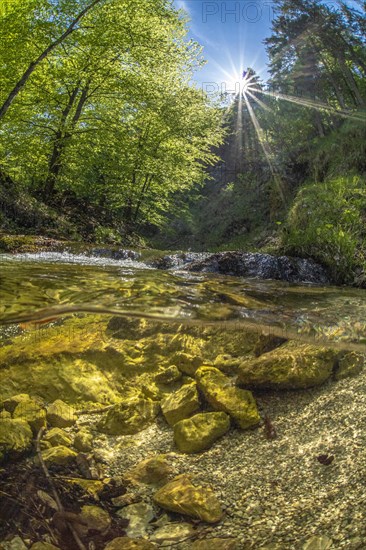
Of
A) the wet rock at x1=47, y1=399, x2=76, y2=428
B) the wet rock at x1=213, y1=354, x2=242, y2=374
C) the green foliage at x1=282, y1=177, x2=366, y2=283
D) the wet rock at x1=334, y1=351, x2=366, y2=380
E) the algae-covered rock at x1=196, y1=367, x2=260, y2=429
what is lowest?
the wet rock at x1=47, y1=399, x2=76, y2=428

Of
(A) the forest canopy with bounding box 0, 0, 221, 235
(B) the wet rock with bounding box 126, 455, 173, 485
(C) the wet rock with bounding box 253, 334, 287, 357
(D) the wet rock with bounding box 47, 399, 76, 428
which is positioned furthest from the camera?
(A) the forest canopy with bounding box 0, 0, 221, 235

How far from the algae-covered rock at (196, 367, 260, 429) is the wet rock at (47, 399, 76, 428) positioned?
1152mm

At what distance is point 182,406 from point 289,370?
102 centimetres

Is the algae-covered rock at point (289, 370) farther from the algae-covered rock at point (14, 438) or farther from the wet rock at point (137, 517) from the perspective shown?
the algae-covered rock at point (14, 438)

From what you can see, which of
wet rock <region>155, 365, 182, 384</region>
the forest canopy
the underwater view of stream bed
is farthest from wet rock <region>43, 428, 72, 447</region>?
the forest canopy

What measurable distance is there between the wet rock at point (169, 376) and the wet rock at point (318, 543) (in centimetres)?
214

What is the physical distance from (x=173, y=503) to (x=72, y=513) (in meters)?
0.59

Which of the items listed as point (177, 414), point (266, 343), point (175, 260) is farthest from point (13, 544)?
point (175, 260)

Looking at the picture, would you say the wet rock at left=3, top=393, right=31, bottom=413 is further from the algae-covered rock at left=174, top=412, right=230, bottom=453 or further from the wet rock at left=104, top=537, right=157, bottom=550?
the wet rock at left=104, top=537, right=157, bottom=550

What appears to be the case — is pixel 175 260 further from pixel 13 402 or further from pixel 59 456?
pixel 59 456

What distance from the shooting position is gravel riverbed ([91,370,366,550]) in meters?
1.99

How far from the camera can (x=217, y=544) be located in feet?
6.40

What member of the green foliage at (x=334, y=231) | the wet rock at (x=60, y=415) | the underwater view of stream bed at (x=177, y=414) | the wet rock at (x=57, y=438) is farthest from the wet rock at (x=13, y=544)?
the green foliage at (x=334, y=231)

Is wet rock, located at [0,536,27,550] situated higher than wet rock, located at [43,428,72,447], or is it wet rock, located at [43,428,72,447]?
wet rock, located at [43,428,72,447]
